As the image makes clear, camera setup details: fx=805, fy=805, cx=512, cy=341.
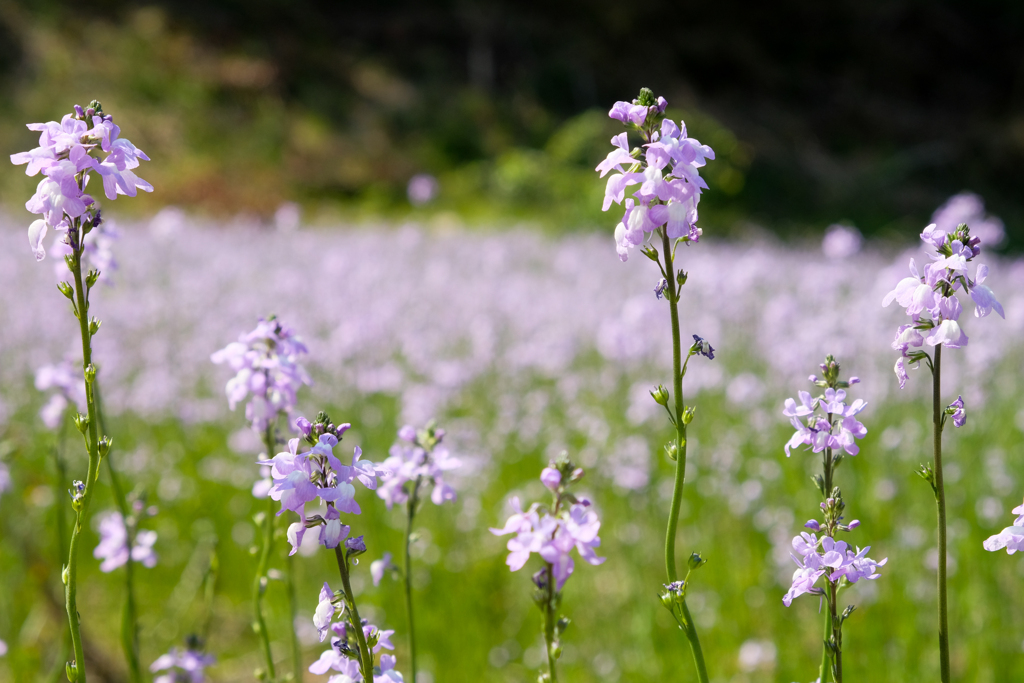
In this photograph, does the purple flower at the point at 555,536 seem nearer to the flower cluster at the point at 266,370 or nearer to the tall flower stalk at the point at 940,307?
the tall flower stalk at the point at 940,307

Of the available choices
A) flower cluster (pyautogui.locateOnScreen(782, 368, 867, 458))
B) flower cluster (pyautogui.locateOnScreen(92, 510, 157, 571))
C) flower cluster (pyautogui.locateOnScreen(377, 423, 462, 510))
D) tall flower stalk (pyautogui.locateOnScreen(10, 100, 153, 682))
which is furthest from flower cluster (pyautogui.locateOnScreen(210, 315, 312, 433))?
flower cluster (pyautogui.locateOnScreen(782, 368, 867, 458))

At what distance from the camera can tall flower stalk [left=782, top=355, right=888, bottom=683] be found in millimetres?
1012

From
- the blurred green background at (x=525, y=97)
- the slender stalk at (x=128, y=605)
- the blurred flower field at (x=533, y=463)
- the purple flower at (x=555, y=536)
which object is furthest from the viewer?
the blurred green background at (x=525, y=97)

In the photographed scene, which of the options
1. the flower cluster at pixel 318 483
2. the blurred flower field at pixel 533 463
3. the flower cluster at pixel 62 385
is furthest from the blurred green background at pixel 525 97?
the flower cluster at pixel 318 483

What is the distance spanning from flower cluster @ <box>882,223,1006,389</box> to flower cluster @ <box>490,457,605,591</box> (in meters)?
0.42

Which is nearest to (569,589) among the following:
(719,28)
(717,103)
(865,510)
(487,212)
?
(865,510)

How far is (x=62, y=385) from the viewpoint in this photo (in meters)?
1.89

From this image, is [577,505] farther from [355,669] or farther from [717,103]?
[717,103]

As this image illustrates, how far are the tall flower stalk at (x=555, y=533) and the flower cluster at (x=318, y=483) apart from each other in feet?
0.61

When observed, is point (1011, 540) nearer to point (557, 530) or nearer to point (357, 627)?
point (557, 530)

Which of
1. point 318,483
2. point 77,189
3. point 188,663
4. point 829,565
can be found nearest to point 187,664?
point 188,663

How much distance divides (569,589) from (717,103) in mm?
21265

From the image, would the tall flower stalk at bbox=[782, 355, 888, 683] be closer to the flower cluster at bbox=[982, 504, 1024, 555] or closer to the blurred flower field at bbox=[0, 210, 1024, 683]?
the flower cluster at bbox=[982, 504, 1024, 555]

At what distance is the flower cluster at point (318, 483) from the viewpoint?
0.90 metres
